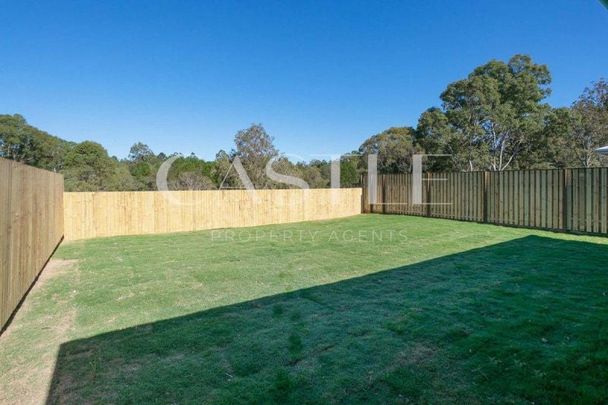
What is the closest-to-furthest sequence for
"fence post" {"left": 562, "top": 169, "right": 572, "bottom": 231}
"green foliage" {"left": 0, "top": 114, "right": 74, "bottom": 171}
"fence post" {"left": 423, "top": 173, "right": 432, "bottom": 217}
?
"fence post" {"left": 562, "top": 169, "right": 572, "bottom": 231} < "fence post" {"left": 423, "top": 173, "right": 432, "bottom": 217} < "green foliage" {"left": 0, "top": 114, "right": 74, "bottom": 171}

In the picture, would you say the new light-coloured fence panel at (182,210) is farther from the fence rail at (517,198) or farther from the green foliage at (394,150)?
the green foliage at (394,150)

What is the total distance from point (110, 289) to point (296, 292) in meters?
2.45

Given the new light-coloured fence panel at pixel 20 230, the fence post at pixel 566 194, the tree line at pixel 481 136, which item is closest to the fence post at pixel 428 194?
the fence post at pixel 566 194

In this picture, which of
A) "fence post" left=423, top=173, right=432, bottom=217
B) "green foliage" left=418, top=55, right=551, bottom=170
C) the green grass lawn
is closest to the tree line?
"green foliage" left=418, top=55, right=551, bottom=170

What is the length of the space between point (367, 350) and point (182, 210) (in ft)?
28.6

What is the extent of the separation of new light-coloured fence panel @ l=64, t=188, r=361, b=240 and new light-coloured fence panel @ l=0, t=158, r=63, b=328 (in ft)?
9.52

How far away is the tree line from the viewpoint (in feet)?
56.3

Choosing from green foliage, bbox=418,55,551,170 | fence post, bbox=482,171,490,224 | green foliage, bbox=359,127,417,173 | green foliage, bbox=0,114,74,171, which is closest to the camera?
fence post, bbox=482,171,490,224

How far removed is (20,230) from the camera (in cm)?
394

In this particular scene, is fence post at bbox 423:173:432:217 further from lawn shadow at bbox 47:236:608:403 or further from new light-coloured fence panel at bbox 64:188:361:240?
lawn shadow at bbox 47:236:608:403

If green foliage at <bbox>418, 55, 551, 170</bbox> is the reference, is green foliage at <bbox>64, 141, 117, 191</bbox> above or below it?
below

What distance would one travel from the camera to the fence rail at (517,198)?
25.9ft

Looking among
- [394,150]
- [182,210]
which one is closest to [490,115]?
[394,150]

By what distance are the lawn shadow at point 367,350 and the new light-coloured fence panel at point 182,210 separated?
716cm
